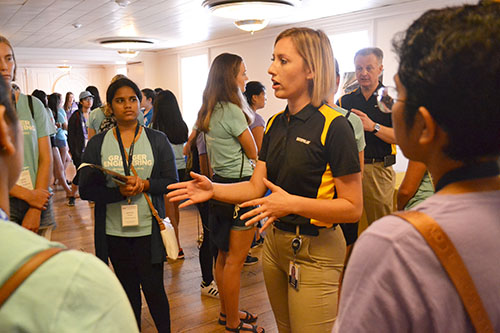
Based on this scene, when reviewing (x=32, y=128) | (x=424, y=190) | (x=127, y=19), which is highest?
(x=127, y=19)

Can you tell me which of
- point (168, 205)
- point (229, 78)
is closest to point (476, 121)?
point (229, 78)

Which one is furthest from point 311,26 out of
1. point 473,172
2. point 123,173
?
point 473,172

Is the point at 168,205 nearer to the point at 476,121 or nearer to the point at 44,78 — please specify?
the point at 476,121

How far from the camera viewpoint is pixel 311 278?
5.07 ft

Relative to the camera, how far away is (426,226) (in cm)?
63

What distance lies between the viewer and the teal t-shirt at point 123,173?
2172 millimetres

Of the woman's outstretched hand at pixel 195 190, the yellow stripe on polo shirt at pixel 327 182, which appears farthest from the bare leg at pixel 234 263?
the yellow stripe on polo shirt at pixel 327 182

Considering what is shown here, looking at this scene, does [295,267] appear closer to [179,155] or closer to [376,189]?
[376,189]

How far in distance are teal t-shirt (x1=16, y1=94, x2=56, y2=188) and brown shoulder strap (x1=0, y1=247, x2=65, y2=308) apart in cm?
185

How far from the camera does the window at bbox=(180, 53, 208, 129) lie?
11.0m

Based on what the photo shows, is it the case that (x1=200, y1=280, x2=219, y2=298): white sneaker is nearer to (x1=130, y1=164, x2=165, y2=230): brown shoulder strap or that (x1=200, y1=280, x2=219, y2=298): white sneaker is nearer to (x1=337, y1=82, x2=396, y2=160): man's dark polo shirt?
(x1=130, y1=164, x2=165, y2=230): brown shoulder strap

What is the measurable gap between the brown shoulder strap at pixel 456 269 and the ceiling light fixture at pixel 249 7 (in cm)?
511

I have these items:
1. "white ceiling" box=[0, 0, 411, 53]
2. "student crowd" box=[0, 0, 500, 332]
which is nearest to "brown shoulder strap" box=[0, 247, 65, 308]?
"student crowd" box=[0, 0, 500, 332]

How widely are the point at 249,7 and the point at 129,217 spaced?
4.01 m
